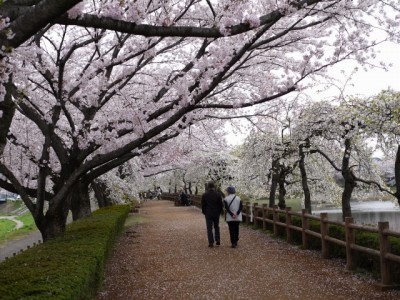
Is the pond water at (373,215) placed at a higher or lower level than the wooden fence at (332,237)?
lower

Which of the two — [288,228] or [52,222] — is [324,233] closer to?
[288,228]

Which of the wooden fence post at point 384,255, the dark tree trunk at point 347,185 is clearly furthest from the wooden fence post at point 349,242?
the dark tree trunk at point 347,185

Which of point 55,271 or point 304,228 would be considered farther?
point 304,228

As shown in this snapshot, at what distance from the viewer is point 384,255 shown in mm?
6645

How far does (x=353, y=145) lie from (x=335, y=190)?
8.21 m

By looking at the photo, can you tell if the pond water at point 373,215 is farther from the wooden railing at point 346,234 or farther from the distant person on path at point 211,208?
the distant person on path at point 211,208

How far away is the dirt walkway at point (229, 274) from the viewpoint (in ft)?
21.8

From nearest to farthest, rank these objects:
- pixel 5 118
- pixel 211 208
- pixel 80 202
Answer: pixel 5 118, pixel 211 208, pixel 80 202

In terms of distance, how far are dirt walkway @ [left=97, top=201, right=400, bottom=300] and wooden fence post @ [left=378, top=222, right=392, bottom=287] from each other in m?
0.23

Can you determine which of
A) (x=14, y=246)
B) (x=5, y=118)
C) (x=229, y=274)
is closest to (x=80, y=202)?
(x=229, y=274)

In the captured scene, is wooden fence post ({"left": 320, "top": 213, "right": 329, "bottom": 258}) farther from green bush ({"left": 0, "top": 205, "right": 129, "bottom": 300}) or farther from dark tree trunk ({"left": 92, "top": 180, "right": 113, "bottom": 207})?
dark tree trunk ({"left": 92, "top": 180, "right": 113, "bottom": 207})

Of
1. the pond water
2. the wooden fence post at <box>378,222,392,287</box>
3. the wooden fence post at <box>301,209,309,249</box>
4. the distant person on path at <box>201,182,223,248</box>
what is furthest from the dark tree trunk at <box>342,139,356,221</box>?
the pond water

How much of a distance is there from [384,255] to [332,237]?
268 cm

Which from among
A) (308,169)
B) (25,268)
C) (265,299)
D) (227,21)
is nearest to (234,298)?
(265,299)
